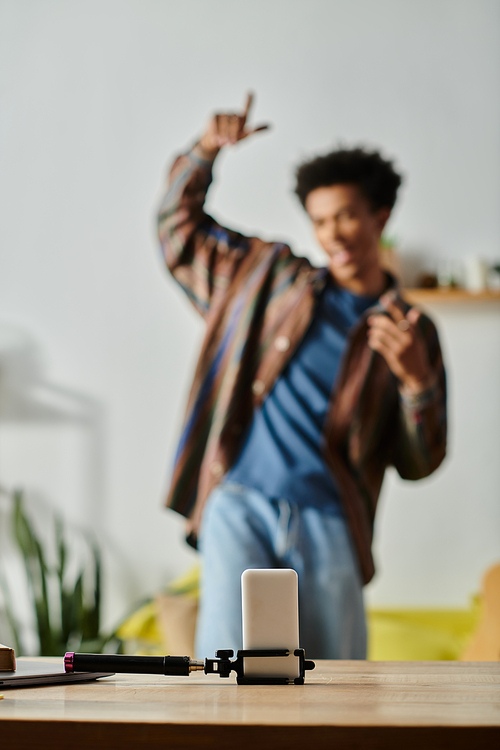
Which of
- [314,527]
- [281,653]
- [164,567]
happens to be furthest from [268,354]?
[281,653]

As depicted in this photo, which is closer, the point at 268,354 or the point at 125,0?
the point at 268,354

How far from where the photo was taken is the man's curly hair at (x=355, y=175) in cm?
223

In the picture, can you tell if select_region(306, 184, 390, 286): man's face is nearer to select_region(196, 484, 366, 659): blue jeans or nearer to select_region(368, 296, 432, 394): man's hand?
select_region(368, 296, 432, 394): man's hand

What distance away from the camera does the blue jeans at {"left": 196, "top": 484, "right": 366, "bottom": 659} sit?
1.62 meters

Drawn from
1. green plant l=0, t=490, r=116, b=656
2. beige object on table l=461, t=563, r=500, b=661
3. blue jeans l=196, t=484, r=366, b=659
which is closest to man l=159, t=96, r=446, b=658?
blue jeans l=196, t=484, r=366, b=659

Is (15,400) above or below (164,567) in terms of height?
above

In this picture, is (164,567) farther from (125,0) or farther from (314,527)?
(125,0)

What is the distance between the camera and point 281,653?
619 millimetres

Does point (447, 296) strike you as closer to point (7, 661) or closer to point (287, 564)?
point (287, 564)

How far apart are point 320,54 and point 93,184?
0.93 metres


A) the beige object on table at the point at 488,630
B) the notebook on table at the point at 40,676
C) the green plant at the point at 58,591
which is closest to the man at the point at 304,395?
the beige object on table at the point at 488,630

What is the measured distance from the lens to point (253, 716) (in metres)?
0.43

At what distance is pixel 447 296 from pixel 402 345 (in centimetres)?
53

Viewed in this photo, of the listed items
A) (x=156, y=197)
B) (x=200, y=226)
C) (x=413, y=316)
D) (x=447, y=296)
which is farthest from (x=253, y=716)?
(x=156, y=197)
